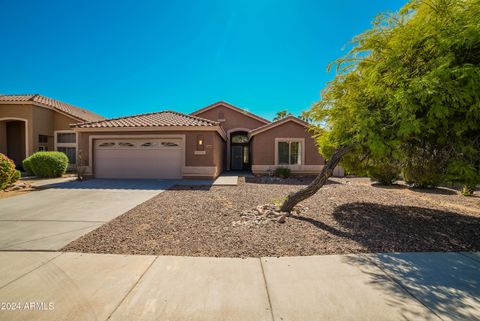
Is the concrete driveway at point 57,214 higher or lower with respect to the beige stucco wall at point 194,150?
lower

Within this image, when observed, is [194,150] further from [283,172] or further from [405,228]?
[405,228]

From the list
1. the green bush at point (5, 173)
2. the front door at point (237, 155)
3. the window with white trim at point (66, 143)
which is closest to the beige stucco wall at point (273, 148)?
the front door at point (237, 155)

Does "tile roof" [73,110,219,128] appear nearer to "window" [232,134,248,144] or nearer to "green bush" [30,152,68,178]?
"green bush" [30,152,68,178]

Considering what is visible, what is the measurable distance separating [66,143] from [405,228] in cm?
2192

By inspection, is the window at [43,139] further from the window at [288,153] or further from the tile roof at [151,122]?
the window at [288,153]

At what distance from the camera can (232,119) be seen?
19.5 meters

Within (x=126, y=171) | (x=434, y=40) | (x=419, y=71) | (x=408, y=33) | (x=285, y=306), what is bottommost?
(x=285, y=306)

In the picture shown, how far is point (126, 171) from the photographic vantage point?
490 inches

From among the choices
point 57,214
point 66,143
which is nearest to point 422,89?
point 57,214

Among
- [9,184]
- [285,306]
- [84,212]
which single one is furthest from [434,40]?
[9,184]

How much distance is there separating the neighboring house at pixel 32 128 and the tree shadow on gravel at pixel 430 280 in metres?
20.2

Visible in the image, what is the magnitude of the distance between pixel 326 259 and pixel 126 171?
12445 millimetres

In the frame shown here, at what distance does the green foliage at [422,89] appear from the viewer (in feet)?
11.2

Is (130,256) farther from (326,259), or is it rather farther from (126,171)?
(126,171)
